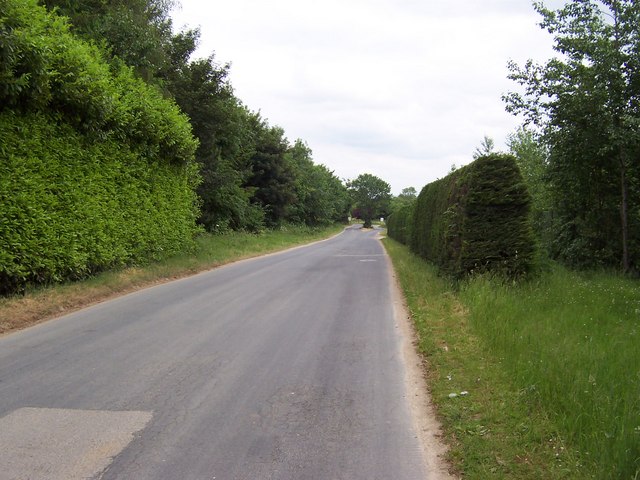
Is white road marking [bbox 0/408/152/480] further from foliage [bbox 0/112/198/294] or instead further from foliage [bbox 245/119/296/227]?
foliage [bbox 245/119/296/227]

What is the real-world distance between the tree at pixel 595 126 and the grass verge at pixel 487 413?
6435mm

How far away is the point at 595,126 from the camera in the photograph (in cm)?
1133

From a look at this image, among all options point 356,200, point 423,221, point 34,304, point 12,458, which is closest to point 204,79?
point 423,221

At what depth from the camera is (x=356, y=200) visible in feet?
447

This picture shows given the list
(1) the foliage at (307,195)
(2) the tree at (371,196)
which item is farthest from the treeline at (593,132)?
(2) the tree at (371,196)

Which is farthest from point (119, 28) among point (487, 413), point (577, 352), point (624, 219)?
point (487, 413)

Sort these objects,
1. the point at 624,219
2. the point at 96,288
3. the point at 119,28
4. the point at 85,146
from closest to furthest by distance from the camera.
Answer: the point at 96,288 < the point at 85,146 < the point at 624,219 < the point at 119,28

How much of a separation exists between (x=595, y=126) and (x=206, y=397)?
35.2ft

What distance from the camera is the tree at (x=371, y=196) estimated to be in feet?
440

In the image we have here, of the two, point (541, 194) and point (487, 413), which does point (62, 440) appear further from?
point (541, 194)

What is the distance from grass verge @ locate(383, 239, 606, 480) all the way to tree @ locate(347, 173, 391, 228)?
417ft

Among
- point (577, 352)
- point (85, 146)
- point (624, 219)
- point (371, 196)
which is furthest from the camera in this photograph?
point (371, 196)

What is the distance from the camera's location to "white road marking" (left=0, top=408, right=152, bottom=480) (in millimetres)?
3383

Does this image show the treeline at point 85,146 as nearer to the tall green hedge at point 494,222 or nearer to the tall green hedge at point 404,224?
the tall green hedge at point 494,222
